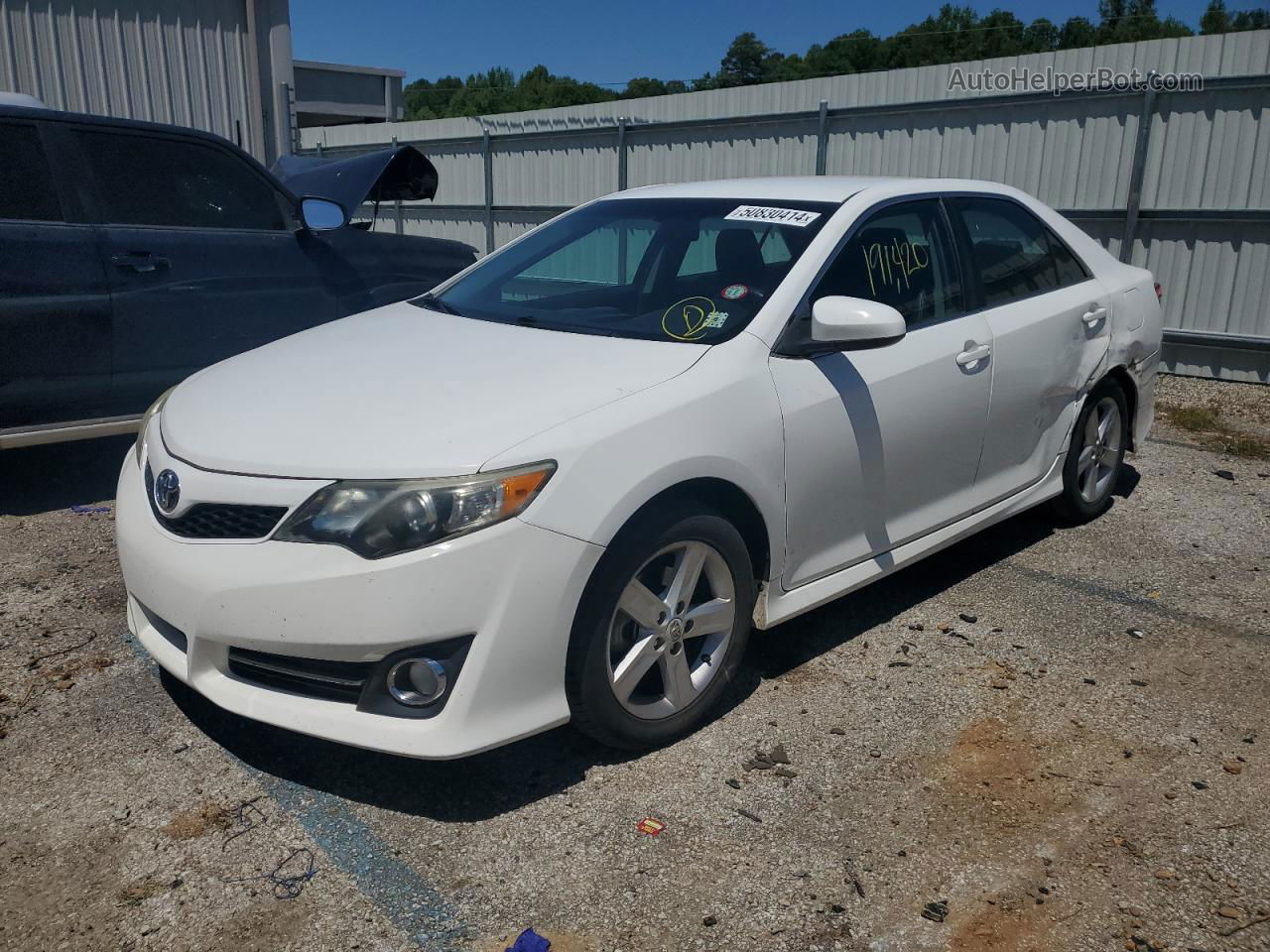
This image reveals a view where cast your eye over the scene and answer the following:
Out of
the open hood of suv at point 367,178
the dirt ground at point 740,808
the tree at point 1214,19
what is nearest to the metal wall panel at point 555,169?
the open hood of suv at point 367,178

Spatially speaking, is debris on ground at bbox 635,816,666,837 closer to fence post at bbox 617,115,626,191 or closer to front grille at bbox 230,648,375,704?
front grille at bbox 230,648,375,704

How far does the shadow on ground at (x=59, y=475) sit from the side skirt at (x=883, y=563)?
12.3ft

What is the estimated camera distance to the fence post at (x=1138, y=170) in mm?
9055

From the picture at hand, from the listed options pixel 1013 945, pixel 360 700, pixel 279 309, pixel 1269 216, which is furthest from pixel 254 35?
pixel 1013 945

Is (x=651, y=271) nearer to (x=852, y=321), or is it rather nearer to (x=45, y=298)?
(x=852, y=321)

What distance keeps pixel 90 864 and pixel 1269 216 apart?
937cm

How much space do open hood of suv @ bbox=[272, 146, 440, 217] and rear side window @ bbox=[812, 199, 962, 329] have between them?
11.1 feet

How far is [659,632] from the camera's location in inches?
117

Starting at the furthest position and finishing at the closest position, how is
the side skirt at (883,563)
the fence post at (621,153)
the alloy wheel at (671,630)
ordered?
the fence post at (621,153) < the side skirt at (883,563) < the alloy wheel at (671,630)

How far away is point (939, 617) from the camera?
13.5 feet

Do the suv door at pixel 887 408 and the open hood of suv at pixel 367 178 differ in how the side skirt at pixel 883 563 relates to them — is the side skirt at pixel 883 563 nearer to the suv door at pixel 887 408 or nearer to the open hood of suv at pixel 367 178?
the suv door at pixel 887 408

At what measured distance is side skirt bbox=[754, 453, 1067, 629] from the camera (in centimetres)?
334

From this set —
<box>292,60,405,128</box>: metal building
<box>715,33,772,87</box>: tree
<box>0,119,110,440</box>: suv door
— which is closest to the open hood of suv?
<box>0,119,110,440</box>: suv door

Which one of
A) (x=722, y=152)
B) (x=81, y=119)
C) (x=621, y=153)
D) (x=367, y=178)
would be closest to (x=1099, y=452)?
(x=367, y=178)
